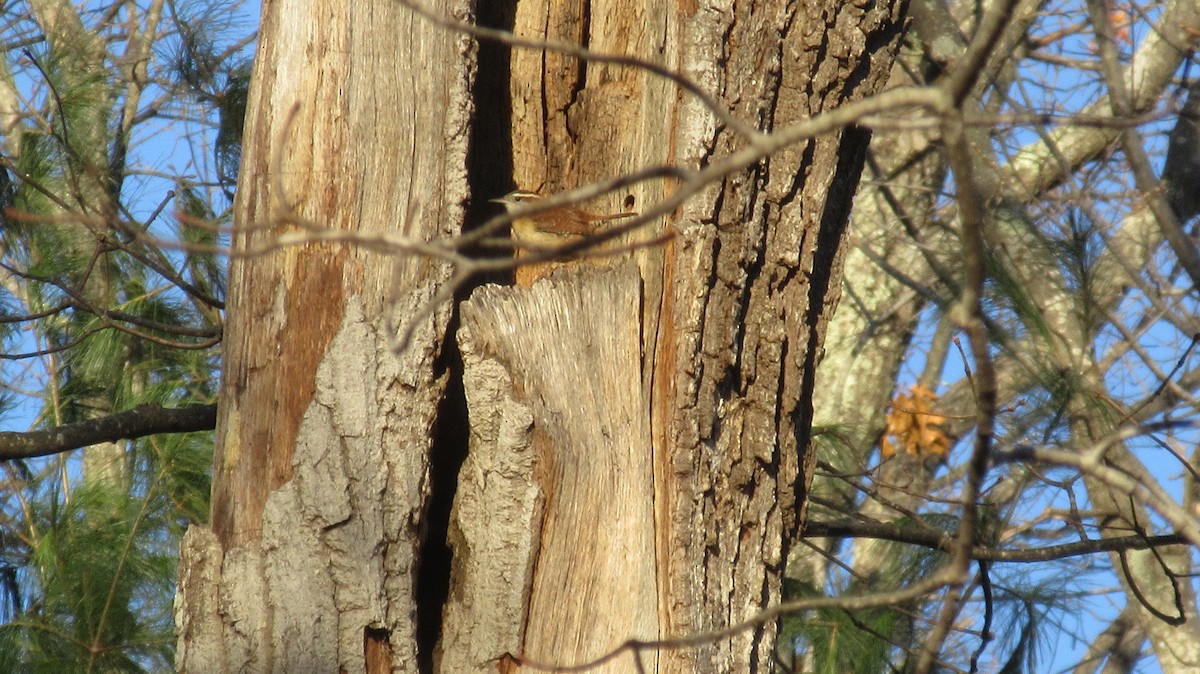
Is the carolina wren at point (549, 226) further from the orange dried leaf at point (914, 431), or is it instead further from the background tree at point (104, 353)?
the orange dried leaf at point (914, 431)

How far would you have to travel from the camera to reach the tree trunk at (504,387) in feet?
6.47

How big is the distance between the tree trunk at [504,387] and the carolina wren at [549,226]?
0.16m

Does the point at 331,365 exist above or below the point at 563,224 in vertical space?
below

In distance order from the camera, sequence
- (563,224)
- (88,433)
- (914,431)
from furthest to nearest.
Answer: (914,431)
(563,224)
(88,433)

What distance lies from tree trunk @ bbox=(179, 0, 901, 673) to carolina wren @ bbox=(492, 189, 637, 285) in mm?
158

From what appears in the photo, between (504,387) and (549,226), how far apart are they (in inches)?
37.3

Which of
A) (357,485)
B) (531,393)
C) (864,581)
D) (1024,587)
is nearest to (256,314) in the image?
(357,485)

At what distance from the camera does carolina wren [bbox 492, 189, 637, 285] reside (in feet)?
7.70

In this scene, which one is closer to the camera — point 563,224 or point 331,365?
point 331,365

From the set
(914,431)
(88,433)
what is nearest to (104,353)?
(88,433)

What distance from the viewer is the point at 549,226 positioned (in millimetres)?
2895

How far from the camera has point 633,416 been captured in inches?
83.3

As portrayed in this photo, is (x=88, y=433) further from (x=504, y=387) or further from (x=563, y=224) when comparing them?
(x=563, y=224)

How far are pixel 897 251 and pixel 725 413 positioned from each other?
Result: 16.3ft
